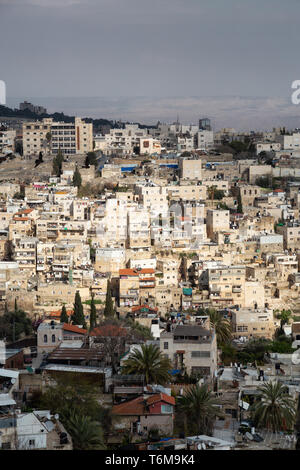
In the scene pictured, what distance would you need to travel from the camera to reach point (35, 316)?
14.1 meters

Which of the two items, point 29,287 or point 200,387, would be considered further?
point 29,287

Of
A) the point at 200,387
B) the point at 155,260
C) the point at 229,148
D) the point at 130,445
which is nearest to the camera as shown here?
the point at 130,445

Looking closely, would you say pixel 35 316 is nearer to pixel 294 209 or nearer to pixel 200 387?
pixel 200 387

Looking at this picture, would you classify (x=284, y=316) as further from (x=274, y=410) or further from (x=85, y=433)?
(x=85, y=433)

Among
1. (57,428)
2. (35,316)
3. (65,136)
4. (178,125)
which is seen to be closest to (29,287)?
(35,316)

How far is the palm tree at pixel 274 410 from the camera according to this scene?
7754 millimetres

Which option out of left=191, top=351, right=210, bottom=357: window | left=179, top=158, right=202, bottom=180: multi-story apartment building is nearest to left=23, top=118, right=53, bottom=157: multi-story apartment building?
left=179, top=158, right=202, bottom=180: multi-story apartment building

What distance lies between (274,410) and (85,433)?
5.60 feet

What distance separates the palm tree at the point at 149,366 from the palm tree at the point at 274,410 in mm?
1022

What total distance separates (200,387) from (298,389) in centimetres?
105

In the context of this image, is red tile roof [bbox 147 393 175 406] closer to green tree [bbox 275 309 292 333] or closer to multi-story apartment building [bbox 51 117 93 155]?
green tree [bbox 275 309 292 333]

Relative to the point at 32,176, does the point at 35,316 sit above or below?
below

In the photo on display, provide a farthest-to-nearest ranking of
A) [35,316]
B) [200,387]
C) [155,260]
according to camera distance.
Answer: [155,260] → [35,316] → [200,387]

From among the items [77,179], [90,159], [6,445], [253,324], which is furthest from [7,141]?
[6,445]
